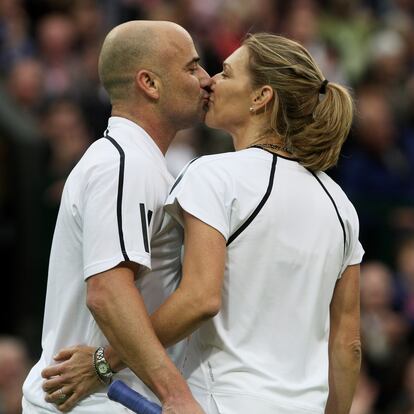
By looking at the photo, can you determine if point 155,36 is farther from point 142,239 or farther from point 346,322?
point 346,322

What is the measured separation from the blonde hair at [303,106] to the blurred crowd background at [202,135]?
3.58m

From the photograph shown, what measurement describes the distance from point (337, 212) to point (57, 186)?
15.9 ft

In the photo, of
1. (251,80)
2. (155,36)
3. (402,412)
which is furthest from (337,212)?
(402,412)

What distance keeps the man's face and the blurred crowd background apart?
344 cm

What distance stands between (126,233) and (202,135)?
5148mm

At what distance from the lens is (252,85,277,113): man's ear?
380 cm

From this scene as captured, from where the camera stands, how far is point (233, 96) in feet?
12.8

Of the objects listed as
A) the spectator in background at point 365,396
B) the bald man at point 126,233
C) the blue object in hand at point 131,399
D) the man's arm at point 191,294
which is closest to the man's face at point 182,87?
the bald man at point 126,233

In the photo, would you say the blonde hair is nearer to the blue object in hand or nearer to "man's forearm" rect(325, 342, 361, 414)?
"man's forearm" rect(325, 342, 361, 414)

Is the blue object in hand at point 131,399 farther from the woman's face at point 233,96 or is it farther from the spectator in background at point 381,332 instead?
the spectator in background at point 381,332

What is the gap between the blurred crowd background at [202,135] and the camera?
7.69m

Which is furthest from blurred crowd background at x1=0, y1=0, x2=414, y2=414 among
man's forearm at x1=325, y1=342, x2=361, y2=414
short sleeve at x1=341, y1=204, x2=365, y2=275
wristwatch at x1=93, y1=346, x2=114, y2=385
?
wristwatch at x1=93, y1=346, x2=114, y2=385

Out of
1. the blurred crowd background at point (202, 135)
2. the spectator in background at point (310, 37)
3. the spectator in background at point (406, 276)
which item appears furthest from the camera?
the spectator in background at point (310, 37)

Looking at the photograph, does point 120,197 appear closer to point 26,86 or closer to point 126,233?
point 126,233
